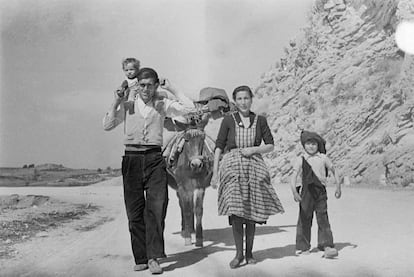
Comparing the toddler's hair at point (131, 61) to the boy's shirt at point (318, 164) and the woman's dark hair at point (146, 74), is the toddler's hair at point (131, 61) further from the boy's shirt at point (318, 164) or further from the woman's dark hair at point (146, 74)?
the boy's shirt at point (318, 164)

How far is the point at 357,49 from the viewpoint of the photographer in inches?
372

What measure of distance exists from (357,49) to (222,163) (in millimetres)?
6610

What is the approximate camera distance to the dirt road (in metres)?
3.63

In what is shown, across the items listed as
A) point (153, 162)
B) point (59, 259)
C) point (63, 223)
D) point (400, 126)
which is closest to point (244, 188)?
point (153, 162)

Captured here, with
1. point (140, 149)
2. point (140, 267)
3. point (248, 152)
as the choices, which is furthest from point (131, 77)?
point (140, 267)

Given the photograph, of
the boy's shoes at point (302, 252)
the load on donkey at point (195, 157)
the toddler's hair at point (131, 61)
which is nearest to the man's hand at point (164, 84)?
the toddler's hair at point (131, 61)

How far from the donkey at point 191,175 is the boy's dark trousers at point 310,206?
0.89m

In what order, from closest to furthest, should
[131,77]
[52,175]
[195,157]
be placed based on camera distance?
[131,77] → [195,157] → [52,175]

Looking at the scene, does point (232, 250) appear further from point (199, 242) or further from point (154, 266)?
point (154, 266)

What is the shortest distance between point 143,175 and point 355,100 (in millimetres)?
6853

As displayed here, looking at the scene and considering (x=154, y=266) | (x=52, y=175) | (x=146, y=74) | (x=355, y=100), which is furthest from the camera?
(x=355, y=100)

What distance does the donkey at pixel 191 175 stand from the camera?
4.42m

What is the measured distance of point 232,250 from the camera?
4152 millimetres

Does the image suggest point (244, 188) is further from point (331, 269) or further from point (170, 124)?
point (170, 124)
